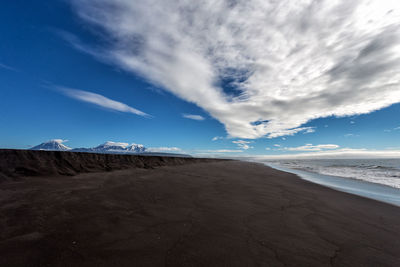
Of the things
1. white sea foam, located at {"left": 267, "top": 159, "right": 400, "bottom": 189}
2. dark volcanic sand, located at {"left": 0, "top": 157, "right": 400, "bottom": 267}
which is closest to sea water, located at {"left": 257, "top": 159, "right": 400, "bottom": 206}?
white sea foam, located at {"left": 267, "top": 159, "right": 400, "bottom": 189}

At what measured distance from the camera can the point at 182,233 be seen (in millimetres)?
3025

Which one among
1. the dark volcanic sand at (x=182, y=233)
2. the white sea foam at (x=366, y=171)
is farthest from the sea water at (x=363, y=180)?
the dark volcanic sand at (x=182, y=233)

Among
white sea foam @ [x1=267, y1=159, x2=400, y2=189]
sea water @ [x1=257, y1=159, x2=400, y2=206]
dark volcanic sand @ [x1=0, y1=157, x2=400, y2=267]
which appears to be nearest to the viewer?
dark volcanic sand @ [x1=0, y1=157, x2=400, y2=267]

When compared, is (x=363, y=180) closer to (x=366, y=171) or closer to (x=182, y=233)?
(x=366, y=171)

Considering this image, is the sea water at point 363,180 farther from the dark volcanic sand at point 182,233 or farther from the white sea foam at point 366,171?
the dark volcanic sand at point 182,233

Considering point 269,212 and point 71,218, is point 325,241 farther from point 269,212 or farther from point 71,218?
point 71,218

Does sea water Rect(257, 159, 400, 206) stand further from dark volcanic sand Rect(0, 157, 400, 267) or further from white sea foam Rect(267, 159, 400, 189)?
dark volcanic sand Rect(0, 157, 400, 267)

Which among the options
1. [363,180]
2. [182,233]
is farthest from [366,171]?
[182,233]

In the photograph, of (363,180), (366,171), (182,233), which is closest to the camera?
(182,233)

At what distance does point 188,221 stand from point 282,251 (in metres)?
1.92

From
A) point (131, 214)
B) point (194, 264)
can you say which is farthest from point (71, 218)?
point (194, 264)

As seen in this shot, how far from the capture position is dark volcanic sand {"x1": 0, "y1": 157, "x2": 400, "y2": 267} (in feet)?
7.59

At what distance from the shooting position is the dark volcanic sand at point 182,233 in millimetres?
2312

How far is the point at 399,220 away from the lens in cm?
450
